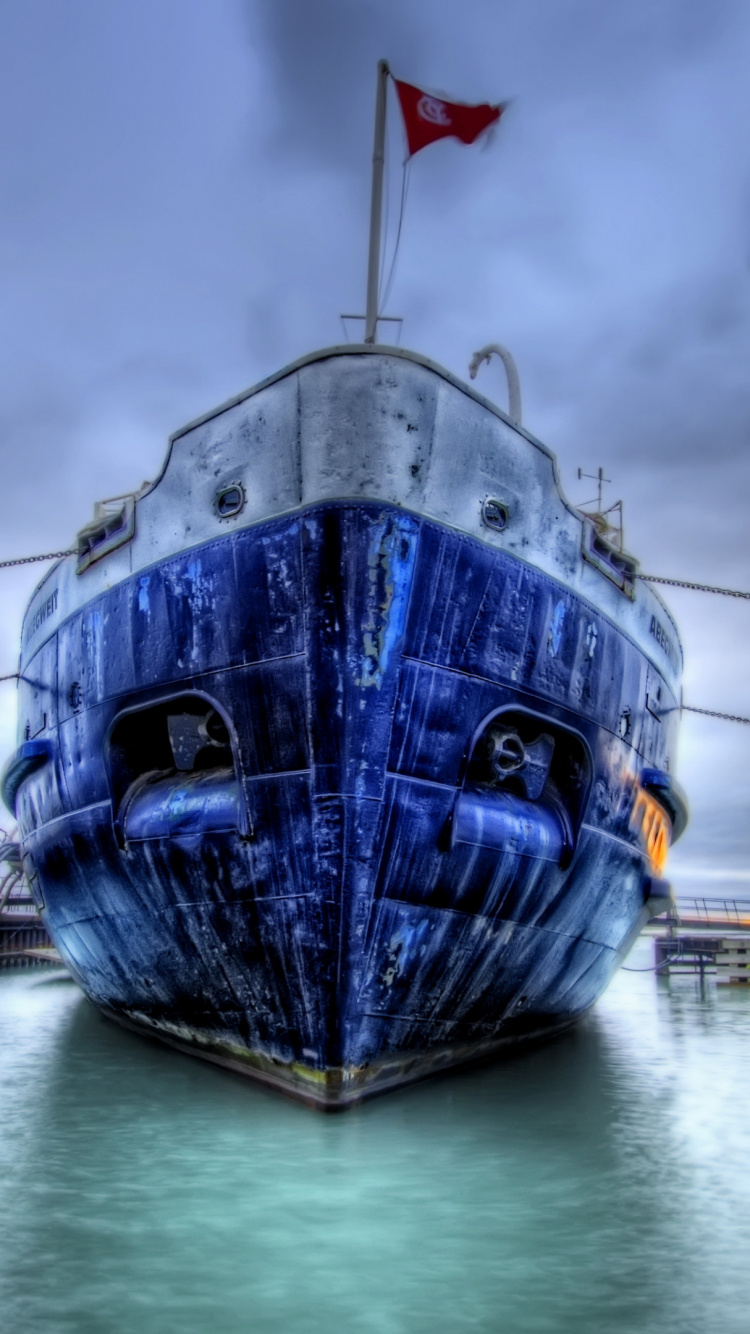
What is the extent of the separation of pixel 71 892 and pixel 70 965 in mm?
2008

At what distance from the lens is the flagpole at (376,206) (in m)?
6.73

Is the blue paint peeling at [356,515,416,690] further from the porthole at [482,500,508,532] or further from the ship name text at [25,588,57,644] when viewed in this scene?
the ship name text at [25,588,57,644]

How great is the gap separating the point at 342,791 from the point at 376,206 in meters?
4.33

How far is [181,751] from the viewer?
6469 mm

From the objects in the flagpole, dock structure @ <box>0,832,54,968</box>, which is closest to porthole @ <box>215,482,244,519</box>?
the flagpole

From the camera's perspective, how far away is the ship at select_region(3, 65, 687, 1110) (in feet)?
18.0

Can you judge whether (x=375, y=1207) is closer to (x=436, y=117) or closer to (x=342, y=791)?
(x=342, y=791)

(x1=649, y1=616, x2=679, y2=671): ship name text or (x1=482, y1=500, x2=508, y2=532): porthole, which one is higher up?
(x1=482, y1=500, x2=508, y2=532): porthole

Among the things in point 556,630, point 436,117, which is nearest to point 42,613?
point 556,630

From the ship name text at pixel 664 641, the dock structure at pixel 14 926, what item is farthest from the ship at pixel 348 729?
the dock structure at pixel 14 926

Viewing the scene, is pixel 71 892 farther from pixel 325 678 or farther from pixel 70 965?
pixel 325 678

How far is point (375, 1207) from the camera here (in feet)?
13.7

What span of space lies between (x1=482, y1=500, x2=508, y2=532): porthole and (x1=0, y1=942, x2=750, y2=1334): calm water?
3712mm

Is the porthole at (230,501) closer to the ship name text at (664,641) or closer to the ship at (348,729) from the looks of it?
the ship at (348,729)
